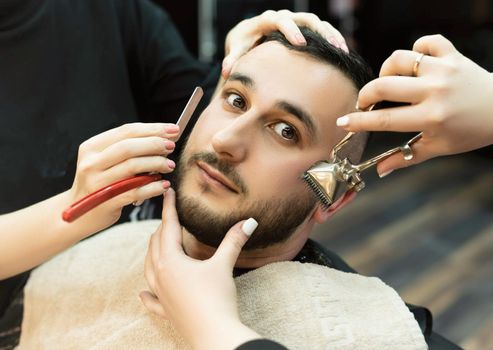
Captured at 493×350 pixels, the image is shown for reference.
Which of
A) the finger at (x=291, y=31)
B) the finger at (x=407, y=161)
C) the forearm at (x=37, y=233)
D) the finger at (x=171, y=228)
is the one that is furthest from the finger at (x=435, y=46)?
the forearm at (x=37, y=233)

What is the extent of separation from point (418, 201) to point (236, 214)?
87.5 inches

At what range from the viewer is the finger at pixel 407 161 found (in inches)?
35.2

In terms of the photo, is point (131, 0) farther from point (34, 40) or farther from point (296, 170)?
point (296, 170)

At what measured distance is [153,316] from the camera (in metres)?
1.10

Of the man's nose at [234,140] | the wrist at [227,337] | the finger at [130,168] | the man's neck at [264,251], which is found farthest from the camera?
the man's neck at [264,251]

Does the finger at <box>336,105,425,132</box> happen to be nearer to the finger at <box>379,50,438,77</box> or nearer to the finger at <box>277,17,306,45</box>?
the finger at <box>379,50,438,77</box>

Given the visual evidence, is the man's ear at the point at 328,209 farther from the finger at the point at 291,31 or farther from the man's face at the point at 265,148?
the finger at the point at 291,31

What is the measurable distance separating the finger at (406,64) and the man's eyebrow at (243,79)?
26 centimetres

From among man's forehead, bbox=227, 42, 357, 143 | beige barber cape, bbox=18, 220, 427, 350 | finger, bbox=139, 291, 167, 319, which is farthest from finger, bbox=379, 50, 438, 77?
finger, bbox=139, 291, 167, 319

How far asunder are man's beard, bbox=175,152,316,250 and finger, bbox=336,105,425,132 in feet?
0.79

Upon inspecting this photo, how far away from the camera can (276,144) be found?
106cm

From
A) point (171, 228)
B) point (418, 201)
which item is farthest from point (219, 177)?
point (418, 201)

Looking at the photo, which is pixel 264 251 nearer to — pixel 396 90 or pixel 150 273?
pixel 150 273

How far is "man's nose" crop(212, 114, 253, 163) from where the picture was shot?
3.29 ft
